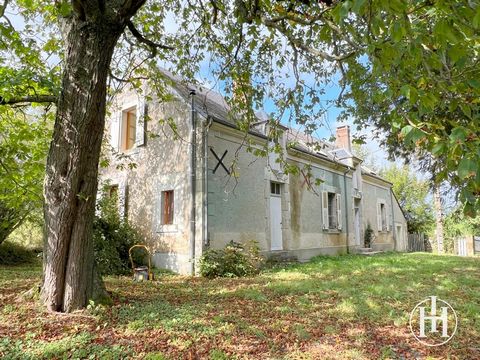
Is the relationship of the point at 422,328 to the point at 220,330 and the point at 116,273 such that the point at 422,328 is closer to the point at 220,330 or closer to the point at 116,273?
the point at 220,330

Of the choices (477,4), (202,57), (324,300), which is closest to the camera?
(477,4)

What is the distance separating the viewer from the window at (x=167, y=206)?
990 centimetres

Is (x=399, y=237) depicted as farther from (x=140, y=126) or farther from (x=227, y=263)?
(x=140, y=126)

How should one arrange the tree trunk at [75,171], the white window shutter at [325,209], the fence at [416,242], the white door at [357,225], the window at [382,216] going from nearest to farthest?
the tree trunk at [75,171], the white window shutter at [325,209], the white door at [357,225], the window at [382,216], the fence at [416,242]

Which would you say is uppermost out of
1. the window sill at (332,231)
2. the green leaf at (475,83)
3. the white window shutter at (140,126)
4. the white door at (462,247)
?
the white window shutter at (140,126)

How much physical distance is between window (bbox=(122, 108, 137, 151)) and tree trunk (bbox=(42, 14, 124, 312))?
719 cm

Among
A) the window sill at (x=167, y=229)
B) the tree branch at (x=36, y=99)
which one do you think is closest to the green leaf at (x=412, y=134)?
the tree branch at (x=36, y=99)

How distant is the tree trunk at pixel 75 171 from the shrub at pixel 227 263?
4.04m

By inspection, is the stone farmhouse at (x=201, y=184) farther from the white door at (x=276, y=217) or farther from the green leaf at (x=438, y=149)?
the green leaf at (x=438, y=149)

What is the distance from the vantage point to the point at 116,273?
8.95m

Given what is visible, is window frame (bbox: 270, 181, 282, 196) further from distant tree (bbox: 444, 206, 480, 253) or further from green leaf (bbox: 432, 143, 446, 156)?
distant tree (bbox: 444, 206, 480, 253)

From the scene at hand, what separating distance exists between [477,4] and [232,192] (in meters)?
8.28

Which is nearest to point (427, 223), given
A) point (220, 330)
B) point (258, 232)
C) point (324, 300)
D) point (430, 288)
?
point (258, 232)

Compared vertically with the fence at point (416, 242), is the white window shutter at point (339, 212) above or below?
above
